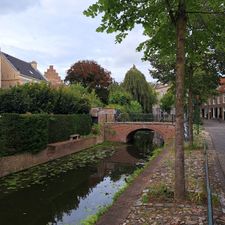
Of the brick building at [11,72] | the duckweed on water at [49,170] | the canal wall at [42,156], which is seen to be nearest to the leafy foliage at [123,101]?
the brick building at [11,72]

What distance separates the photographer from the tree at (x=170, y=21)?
26.1ft

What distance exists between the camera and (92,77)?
48344 millimetres

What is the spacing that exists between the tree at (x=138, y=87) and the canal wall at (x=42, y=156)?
18476 millimetres

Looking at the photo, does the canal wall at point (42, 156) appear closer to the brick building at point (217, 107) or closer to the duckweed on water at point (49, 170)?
the duckweed on water at point (49, 170)

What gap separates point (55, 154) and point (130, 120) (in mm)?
16378

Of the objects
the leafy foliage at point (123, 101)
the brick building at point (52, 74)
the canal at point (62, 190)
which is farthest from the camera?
the brick building at point (52, 74)

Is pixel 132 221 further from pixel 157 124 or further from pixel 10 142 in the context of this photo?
pixel 157 124

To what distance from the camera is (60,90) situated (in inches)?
1072

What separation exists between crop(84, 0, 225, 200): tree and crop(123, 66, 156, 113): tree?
122 ft

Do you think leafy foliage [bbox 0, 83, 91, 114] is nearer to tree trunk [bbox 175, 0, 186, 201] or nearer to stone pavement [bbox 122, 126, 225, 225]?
stone pavement [bbox 122, 126, 225, 225]

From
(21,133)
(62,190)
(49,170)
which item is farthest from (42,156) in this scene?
(62,190)

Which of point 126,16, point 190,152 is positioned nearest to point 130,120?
point 190,152

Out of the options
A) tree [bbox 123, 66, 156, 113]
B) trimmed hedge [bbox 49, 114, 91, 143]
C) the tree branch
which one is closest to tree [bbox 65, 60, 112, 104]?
tree [bbox 123, 66, 156, 113]

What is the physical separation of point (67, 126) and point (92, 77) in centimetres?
2331
